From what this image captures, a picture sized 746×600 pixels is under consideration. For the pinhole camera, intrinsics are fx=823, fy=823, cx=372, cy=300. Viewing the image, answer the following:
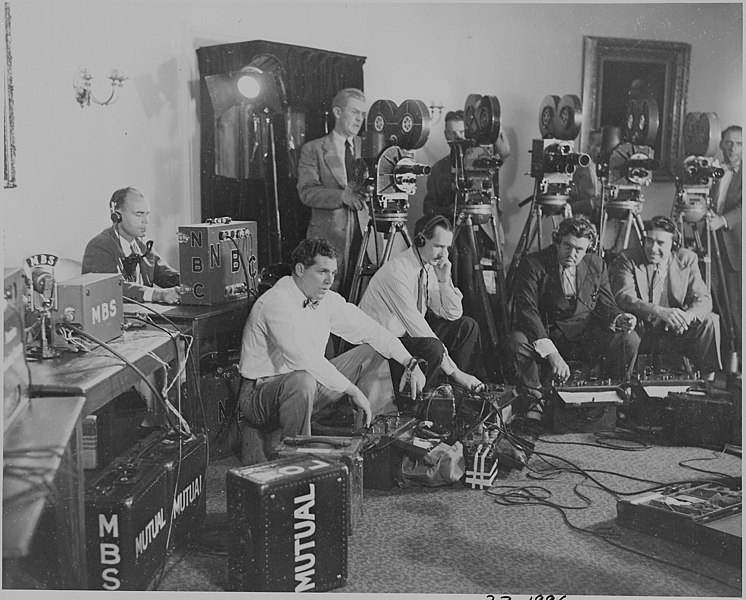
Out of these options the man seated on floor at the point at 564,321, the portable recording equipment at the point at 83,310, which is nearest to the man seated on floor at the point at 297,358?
the man seated on floor at the point at 564,321

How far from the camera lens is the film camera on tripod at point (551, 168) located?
13.0ft

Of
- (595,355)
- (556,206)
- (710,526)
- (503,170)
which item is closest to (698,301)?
(595,355)

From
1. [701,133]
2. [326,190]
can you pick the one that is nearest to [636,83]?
[701,133]

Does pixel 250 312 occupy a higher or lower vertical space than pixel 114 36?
lower

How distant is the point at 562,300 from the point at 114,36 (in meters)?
2.40

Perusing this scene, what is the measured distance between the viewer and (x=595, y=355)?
4121 millimetres

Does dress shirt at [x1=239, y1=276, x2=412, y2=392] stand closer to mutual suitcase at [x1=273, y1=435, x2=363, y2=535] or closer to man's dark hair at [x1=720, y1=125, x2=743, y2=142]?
mutual suitcase at [x1=273, y1=435, x2=363, y2=535]

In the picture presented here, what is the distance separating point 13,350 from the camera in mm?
2244

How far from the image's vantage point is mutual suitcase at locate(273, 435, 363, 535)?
295cm

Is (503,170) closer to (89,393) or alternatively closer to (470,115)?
(470,115)

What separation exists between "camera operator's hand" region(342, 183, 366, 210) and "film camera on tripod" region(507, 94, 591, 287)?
2.89ft

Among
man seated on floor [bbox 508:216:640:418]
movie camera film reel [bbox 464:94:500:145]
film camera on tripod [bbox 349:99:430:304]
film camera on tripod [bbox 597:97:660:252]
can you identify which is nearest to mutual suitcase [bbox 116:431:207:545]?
film camera on tripod [bbox 349:99:430:304]

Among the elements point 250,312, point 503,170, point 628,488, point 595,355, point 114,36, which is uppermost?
point 114,36

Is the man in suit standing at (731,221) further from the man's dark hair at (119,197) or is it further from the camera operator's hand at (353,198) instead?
the man's dark hair at (119,197)
